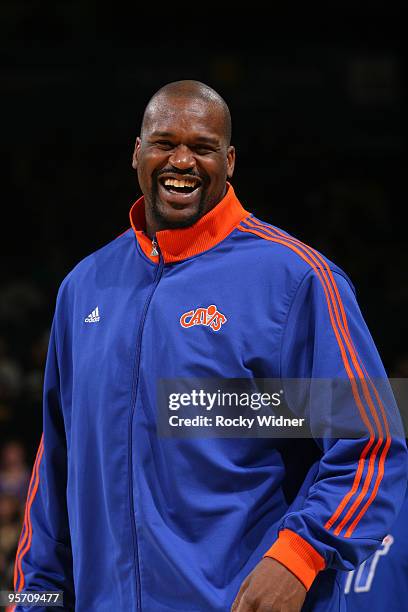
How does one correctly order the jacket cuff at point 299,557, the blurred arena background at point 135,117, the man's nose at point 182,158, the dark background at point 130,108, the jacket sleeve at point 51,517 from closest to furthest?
the jacket cuff at point 299,557 → the man's nose at point 182,158 → the jacket sleeve at point 51,517 → the blurred arena background at point 135,117 → the dark background at point 130,108

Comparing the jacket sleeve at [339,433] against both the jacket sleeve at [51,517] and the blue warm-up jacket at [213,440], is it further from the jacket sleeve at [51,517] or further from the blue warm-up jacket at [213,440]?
the jacket sleeve at [51,517]

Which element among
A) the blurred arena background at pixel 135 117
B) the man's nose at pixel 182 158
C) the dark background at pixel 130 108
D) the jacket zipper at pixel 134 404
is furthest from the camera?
the dark background at pixel 130 108

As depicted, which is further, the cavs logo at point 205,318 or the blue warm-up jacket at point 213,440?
the cavs logo at point 205,318

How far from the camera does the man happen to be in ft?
5.77

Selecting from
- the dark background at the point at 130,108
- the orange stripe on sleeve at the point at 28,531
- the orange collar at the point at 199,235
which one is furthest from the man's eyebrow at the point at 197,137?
the dark background at the point at 130,108

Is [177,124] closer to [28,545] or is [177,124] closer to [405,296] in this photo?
[28,545]

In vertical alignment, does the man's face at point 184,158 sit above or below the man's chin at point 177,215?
above

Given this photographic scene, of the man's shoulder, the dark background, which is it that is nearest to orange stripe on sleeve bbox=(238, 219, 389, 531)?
the man's shoulder

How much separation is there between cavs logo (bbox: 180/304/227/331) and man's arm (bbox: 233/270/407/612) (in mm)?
130

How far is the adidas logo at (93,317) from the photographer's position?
209cm

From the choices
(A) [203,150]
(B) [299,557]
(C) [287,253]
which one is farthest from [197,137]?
(B) [299,557]

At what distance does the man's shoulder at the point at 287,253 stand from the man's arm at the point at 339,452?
23mm

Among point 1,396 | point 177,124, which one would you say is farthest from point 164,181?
point 1,396

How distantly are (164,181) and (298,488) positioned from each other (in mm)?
652
